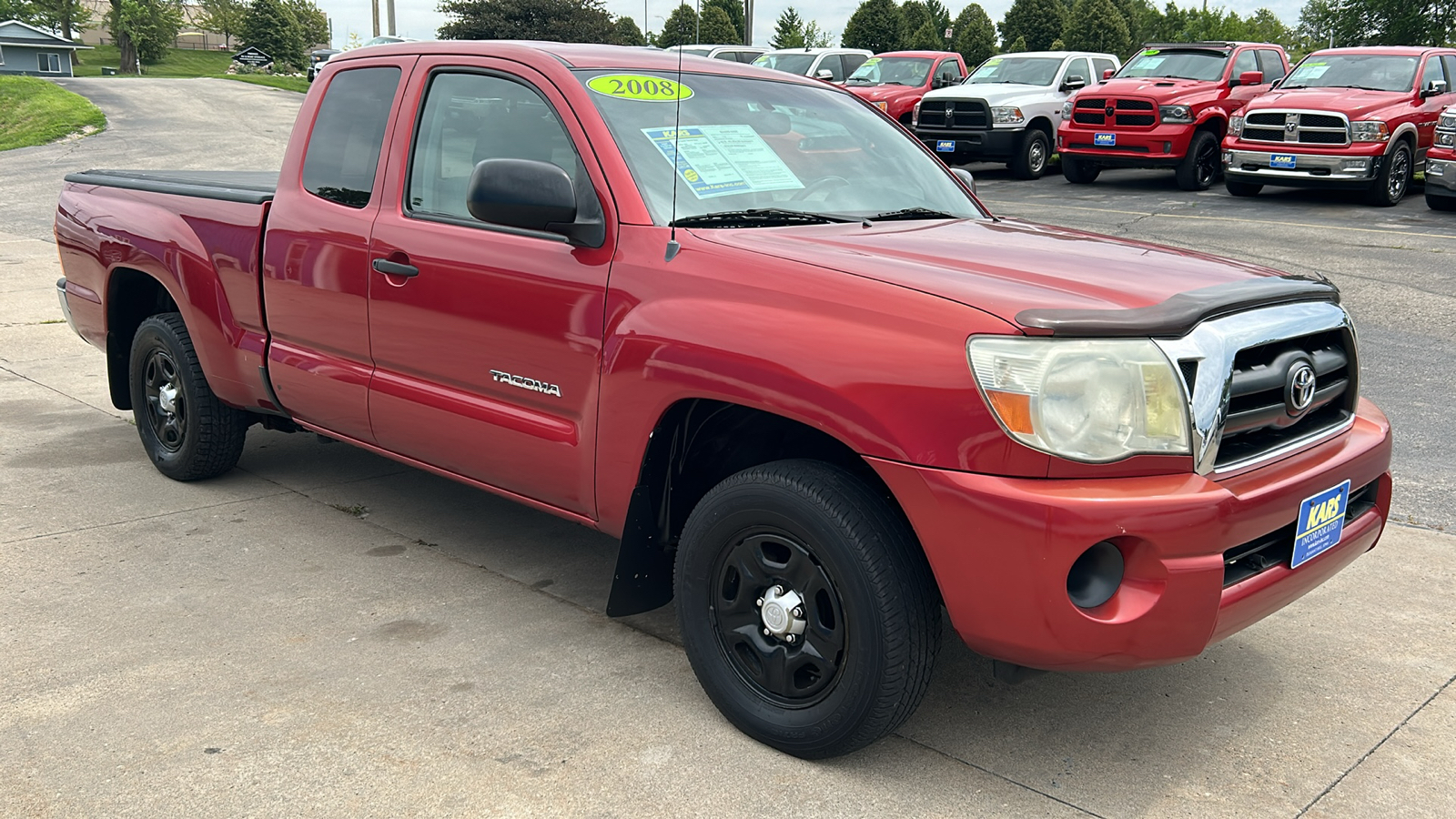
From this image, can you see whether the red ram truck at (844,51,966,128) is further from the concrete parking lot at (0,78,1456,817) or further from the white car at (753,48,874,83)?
the concrete parking lot at (0,78,1456,817)

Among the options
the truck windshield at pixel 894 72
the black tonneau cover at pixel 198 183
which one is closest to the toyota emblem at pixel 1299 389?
the black tonneau cover at pixel 198 183

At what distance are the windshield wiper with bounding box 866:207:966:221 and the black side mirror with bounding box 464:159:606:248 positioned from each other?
98 cm

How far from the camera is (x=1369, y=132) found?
1466cm

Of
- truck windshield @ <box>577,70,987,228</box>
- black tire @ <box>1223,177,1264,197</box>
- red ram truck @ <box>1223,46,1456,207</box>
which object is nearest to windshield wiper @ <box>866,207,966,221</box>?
truck windshield @ <box>577,70,987,228</box>

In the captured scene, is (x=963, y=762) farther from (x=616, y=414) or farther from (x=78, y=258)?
(x=78, y=258)

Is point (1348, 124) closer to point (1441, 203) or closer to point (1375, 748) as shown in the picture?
point (1441, 203)

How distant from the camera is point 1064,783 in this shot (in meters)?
3.03

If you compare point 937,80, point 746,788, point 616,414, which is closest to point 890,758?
point 746,788

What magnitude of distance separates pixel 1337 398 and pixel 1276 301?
0.41 m

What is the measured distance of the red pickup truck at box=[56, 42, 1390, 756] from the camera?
104 inches

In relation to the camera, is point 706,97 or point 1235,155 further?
point 1235,155

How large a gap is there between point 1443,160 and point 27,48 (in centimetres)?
8652

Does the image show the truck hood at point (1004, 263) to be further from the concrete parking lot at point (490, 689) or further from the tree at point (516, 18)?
the tree at point (516, 18)

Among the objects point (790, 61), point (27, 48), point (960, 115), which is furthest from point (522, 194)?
point (27, 48)
